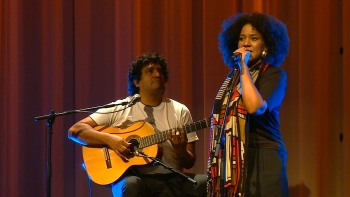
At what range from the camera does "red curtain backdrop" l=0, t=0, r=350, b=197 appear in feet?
11.3

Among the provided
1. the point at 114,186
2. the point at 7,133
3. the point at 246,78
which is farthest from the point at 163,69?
the point at 7,133

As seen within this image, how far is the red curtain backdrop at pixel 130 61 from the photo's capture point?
3441 millimetres

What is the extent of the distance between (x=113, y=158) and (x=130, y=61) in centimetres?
112

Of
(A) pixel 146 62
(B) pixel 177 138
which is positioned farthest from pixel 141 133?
(A) pixel 146 62

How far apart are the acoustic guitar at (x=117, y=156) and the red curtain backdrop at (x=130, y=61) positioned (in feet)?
2.41

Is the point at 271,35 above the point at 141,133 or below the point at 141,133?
above

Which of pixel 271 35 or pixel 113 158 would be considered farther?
pixel 113 158

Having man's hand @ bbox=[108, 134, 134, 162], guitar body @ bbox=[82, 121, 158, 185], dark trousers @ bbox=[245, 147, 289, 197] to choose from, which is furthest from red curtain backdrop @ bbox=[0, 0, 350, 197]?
dark trousers @ bbox=[245, 147, 289, 197]

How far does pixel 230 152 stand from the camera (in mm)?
2293

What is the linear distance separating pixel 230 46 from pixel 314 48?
0.79 metres

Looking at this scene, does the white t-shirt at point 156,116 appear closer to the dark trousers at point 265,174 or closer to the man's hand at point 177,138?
the man's hand at point 177,138

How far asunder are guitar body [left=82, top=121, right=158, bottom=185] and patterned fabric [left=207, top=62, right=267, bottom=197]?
86 centimetres

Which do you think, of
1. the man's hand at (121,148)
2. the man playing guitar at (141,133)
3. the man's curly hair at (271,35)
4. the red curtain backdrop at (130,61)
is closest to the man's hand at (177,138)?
the man playing guitar at (141,133)

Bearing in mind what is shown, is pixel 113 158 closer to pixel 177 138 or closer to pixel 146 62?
pixel 177 138
